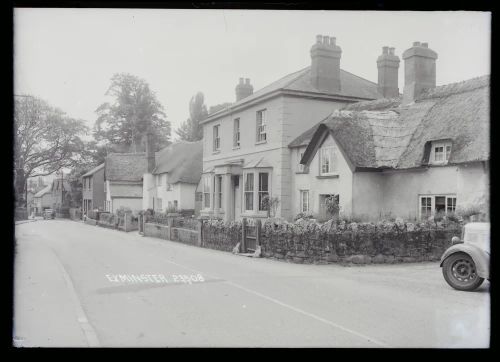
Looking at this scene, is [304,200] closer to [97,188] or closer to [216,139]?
[216,139]

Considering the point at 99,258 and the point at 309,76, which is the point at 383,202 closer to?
the point at 309,76

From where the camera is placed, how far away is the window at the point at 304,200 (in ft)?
75.2

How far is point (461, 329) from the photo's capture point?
7578 millimetres

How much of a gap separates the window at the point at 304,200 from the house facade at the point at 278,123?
2.72ft

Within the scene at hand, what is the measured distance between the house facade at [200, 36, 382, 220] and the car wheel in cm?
1372

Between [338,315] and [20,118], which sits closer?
[338,315]

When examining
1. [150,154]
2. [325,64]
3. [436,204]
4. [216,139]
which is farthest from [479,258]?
[150,154]

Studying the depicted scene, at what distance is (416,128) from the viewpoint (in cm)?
1883

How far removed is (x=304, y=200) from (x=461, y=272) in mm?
13149

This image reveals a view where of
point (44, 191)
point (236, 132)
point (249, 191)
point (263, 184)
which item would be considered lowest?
point (249, 191)

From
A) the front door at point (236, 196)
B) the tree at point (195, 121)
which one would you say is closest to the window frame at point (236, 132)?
the front door at point (236, 196)

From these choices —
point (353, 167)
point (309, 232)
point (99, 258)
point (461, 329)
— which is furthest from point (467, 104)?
point (99, 258)
